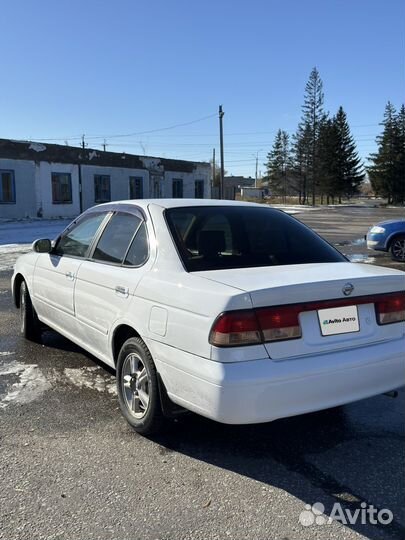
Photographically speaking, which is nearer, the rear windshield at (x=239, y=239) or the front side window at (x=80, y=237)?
the rear windshield at (x=239, y=239)

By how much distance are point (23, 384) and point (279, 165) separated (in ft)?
247

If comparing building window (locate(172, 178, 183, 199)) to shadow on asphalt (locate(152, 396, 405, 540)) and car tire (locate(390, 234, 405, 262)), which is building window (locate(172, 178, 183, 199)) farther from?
shadow on asphalt (locate(152, 396, 405, 540))

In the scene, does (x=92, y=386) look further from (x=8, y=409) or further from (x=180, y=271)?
(x=180, y=271)

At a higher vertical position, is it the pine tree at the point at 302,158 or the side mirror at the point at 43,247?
the pine tree at the point at 302,158

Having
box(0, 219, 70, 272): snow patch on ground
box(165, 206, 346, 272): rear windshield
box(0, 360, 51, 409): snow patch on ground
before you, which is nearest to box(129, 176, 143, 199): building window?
box(0, 219, 70, 272): snow patch on ground

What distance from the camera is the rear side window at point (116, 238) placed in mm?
3969

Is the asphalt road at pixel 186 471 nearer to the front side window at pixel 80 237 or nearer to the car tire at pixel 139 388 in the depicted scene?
the car tire at pixel 139 388

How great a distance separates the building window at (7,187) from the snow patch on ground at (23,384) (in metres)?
23.3

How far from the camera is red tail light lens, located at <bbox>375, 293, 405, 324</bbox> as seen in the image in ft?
10.5

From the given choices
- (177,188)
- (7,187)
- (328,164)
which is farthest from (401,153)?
(7,187)

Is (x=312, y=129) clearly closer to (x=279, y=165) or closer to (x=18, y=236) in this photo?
(x=279, y=165)

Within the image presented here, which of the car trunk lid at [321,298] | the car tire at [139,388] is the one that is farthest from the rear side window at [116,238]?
the car trunk lid at [321,298]

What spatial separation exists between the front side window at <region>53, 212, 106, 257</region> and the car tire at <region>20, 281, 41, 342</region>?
0.79 m

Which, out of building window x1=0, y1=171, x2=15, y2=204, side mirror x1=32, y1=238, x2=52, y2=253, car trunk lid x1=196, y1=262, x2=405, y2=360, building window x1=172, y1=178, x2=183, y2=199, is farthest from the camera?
building window x1=172, y1=178, x2=183, y2=199
